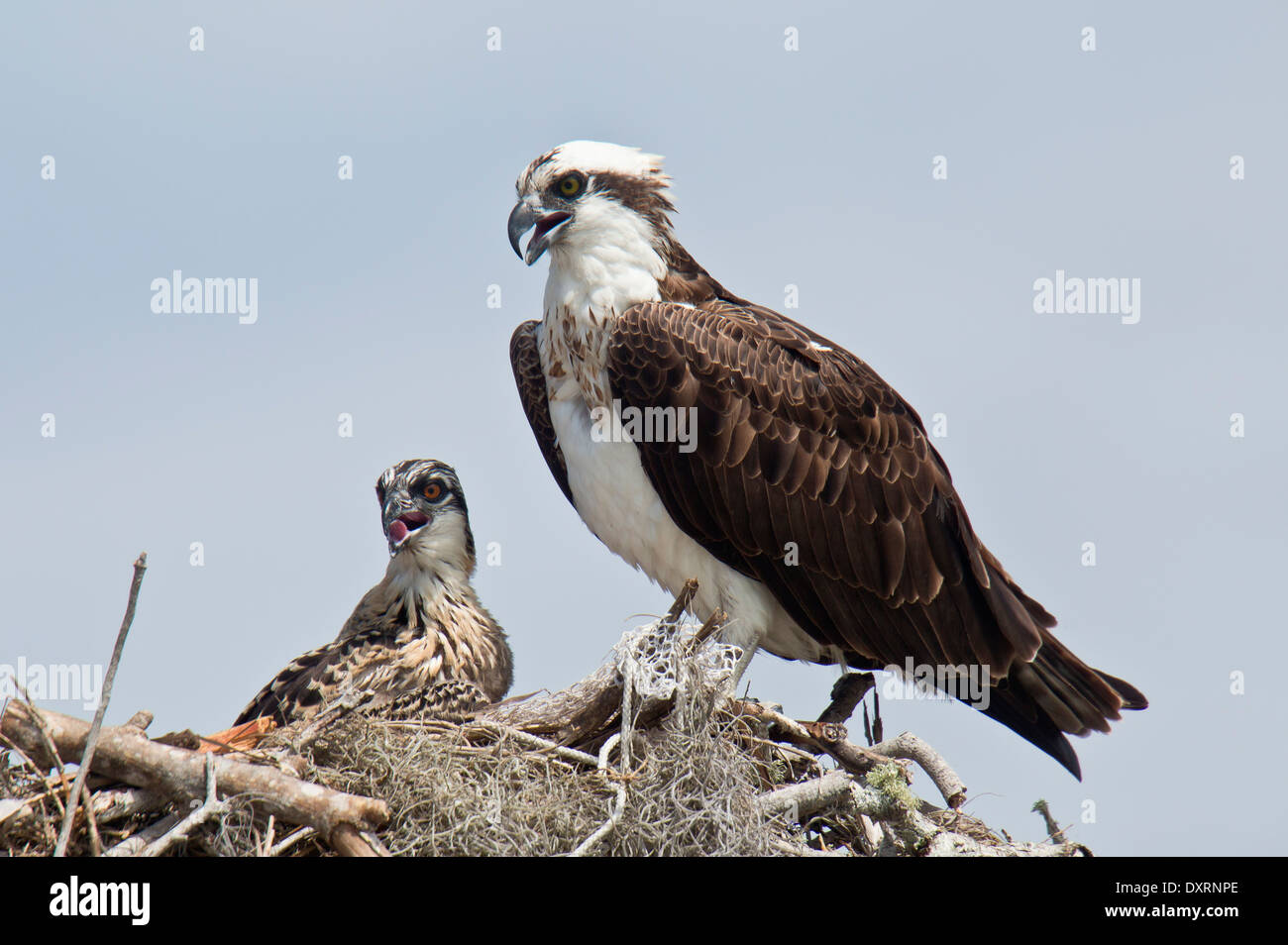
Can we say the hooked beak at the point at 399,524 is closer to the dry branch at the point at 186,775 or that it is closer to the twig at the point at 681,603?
the twig at the point at 681,603

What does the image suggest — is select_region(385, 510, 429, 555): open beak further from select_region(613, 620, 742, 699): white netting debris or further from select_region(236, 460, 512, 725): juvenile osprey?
select_region(613, 620, 742, 699): white netting debris

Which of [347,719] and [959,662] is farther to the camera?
[959,662]

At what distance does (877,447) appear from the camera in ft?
26.1

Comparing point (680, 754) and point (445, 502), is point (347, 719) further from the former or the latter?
point (445, 502)

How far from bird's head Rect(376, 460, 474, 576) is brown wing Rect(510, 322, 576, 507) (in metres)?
0.52

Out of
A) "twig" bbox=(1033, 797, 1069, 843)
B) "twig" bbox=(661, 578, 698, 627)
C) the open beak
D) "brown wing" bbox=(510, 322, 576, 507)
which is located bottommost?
"twig" bbox=(1033, 797, 1069, 843)

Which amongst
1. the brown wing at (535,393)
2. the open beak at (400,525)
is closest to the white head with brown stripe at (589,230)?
the brown wing at (535,393)

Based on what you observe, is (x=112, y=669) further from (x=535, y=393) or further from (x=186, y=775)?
(x=535, y=393)

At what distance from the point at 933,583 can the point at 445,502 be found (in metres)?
2.60

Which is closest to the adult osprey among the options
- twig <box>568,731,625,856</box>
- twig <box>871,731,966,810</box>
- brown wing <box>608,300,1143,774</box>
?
brown wing <box>608,300,1143,774</box>

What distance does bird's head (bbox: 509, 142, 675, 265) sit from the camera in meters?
7.73

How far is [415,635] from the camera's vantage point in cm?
768
